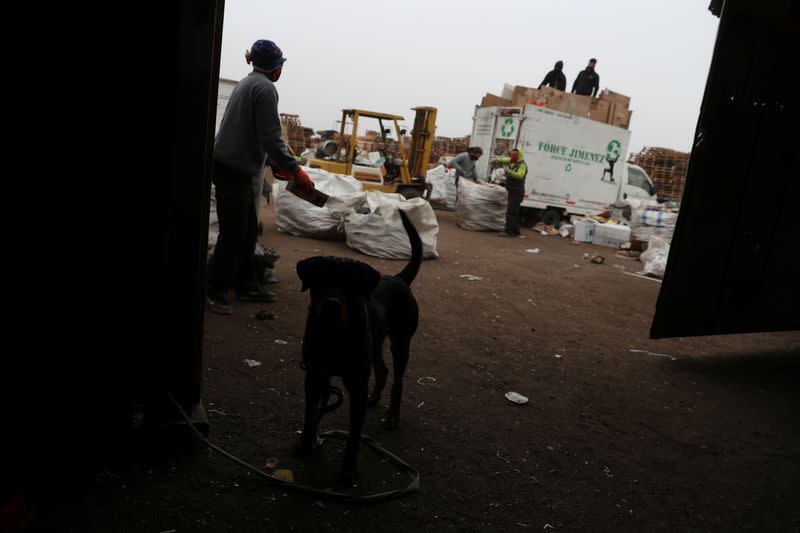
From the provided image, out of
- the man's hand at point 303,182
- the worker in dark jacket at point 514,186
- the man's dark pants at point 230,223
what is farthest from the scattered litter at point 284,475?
the worker in dark jacket at point 514,186

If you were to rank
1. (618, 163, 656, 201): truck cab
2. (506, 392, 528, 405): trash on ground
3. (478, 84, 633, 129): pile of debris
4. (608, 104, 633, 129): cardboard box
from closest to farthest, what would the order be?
(506, 392, 528, 405): trash on ground, (478, 84, 633, 129): pile of debris, (608, 104, 633, 129): cardboard box, (618, 163, 656, 201): truck cab

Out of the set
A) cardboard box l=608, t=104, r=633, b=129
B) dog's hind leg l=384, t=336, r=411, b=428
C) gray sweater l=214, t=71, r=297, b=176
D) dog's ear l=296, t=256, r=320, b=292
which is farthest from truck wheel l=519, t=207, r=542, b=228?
dog's ear l=296, t=256, r=320, b=292

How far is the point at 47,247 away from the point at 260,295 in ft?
9.46

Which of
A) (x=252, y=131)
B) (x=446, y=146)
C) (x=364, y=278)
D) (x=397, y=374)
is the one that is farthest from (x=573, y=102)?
(x=364, y=278)

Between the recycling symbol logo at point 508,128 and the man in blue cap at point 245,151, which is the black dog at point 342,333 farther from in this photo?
the recycling symbol logo at point 508,128

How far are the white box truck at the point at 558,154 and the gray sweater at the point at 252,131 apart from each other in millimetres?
9261

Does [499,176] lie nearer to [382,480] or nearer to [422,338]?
[422,338]

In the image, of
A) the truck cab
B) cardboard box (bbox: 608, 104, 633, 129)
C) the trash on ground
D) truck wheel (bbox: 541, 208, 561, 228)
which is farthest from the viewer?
the truck cab

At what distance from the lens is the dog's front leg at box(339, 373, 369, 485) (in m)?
2.19

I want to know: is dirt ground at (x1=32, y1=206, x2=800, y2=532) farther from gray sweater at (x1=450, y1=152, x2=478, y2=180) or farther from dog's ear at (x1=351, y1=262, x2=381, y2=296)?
gray sweater at (x1=450, y1=152, x2=478, y2=180)

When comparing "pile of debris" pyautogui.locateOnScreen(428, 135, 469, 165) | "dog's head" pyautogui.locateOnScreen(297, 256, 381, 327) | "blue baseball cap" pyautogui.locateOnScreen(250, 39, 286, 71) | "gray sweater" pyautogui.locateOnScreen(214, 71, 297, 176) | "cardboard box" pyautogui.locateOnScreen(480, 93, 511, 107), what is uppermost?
"cardboard box" pyautogui.locateOnScreen(480, 93, 511, 107)

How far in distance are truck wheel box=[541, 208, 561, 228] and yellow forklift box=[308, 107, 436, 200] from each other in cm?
294

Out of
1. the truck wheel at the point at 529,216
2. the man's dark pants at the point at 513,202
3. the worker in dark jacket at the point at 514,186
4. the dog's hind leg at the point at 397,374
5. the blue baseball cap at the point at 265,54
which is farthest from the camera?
the truck wheel at the point at 529,216

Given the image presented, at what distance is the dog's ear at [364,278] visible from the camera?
209cm
